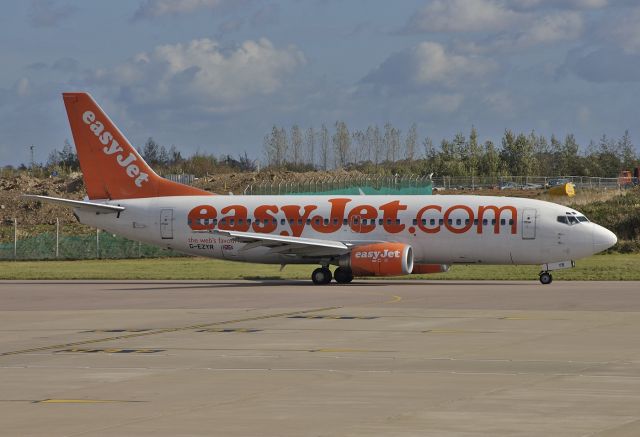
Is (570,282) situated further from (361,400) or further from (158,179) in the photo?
(361,400)

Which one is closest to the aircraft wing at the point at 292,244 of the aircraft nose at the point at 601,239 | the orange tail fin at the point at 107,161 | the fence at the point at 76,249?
the orange tail fin at the point at 107,161

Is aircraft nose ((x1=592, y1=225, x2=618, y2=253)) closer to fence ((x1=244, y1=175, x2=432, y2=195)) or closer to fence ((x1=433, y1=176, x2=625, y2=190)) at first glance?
fence ((x1=244, y1=175, x2=432, y2=195))

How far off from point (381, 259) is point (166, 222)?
9.81 metres

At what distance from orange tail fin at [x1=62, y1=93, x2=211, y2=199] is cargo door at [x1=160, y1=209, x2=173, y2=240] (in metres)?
1.28

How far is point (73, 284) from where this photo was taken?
50062 millimetres

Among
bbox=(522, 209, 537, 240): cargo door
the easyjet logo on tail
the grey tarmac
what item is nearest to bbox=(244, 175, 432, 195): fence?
the easyjet logo on tail

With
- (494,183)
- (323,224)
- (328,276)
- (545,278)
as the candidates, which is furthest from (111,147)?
(494,183)

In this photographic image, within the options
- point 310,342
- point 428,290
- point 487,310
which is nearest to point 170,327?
point 310,342

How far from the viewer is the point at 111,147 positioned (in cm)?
5356

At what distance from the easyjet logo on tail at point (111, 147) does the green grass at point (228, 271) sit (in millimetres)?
4739

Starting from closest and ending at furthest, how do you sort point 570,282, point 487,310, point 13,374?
point 13,374 → point 487,310 → point 570,282

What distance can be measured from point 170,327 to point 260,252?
2075cm

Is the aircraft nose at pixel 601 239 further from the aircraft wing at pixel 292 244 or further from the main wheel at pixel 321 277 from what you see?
the main wheel at pixel 321 277

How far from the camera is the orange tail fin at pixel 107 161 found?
53.2 metres
